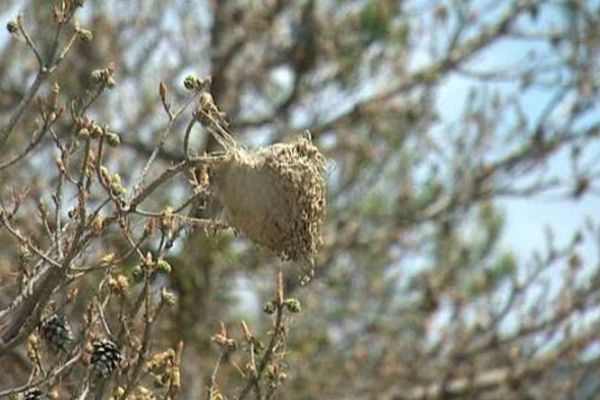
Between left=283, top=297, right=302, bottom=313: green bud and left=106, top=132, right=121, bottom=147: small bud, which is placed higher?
left=106, top=132, right=121, bottom=147: small bud

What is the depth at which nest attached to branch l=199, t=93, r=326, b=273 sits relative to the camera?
2820 mm

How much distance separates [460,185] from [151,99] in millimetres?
1585

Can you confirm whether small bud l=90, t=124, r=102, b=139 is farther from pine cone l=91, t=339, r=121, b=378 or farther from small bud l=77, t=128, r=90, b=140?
pine cone l=91, t=339, r=121, b=378

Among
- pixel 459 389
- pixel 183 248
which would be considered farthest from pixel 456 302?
pixel 183 248

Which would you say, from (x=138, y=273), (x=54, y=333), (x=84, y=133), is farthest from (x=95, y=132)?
(x=54, y=333)

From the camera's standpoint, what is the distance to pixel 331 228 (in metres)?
7.36

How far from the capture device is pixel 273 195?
284cm

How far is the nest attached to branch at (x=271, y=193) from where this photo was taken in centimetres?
282

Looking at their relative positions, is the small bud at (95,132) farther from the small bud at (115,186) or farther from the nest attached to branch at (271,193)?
the nest attached to branch at (271,193)

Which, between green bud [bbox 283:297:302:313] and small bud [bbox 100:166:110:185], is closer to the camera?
small bud [bbox 100:166:110:185]

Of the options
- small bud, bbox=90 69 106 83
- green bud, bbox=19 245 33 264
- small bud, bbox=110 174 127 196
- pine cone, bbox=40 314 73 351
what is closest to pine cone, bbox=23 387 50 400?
pine cone, bbox=40 314 73 351

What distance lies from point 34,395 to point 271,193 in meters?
0.57

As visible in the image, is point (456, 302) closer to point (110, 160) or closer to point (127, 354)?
point (110, 160)

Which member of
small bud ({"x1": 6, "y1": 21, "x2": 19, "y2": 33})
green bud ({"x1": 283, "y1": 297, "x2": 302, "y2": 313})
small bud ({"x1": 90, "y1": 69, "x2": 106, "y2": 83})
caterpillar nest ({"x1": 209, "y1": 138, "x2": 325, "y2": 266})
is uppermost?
small bud ({"x1": 6, "y1": 21, "x2": 19, "y2": 33})
